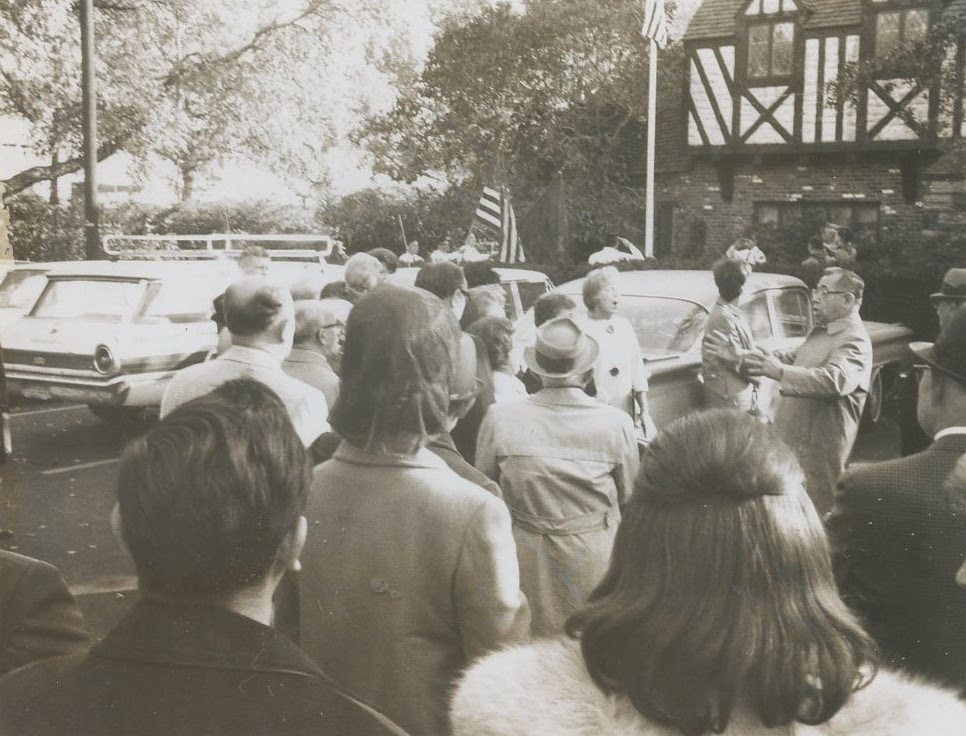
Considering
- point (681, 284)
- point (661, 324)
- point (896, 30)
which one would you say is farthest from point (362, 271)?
point (896, 30)

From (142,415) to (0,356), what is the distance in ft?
1.23

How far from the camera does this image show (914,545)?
5.23 feet

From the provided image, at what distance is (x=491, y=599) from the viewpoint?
1.52 metres

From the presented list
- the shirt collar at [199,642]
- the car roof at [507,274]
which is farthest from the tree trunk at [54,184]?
the shirt collar at [199,642]

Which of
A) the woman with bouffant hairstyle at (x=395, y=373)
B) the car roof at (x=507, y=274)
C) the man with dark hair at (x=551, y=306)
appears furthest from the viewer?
the man with dark hair at (x=551, y=306)

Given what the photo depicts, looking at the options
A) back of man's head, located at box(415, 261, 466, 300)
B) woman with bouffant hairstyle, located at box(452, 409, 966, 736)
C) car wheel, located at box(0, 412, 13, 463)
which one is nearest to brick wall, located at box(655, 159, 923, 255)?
back of man's head, located at box(415, 261, 466, 300)

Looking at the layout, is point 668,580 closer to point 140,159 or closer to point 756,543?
point 756,543

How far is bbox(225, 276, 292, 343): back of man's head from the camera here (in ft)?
7.22

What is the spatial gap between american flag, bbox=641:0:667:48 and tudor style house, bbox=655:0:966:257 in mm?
68

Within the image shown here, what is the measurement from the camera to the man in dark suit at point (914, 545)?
1.58 meters

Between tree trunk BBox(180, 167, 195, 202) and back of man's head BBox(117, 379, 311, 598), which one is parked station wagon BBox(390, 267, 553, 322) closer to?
tree trunk BBox(180, 167, 195, 202)

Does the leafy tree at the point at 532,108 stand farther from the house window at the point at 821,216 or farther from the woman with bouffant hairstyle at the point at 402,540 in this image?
the woman with bouffant hairstyle at the point at 402,540

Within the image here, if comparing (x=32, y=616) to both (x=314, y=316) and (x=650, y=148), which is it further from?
(x=650, y=148)

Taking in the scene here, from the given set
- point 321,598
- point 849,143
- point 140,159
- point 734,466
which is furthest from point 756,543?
point 140,159
